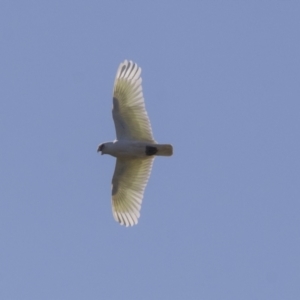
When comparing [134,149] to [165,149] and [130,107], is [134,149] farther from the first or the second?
[130,107]

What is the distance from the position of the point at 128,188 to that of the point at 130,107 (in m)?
2.48

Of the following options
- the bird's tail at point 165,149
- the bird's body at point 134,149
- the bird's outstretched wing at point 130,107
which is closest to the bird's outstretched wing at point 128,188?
the bird's body at point 134,149

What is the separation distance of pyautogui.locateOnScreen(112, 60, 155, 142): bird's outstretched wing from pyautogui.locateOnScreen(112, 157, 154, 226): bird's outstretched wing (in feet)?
3.12

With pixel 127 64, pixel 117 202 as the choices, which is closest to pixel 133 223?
pixel 117 202

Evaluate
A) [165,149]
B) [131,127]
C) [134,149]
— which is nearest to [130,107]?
[131,127]

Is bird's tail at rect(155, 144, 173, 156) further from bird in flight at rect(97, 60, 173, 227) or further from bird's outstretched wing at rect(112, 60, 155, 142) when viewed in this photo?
bird's outstretched wing at rect(112, 60, 155, 142)

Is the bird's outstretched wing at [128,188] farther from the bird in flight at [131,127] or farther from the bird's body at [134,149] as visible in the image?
the bird's body at [134,149]

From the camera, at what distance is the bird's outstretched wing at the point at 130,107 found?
46688 millimetres

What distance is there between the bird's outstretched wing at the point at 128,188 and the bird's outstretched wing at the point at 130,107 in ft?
3.12

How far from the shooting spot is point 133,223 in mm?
47656

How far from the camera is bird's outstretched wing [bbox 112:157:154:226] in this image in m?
47.5

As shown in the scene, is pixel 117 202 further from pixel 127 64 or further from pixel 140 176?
pixel 127 64

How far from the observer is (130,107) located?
4675cm

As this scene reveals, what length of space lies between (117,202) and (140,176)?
3.49 ft
